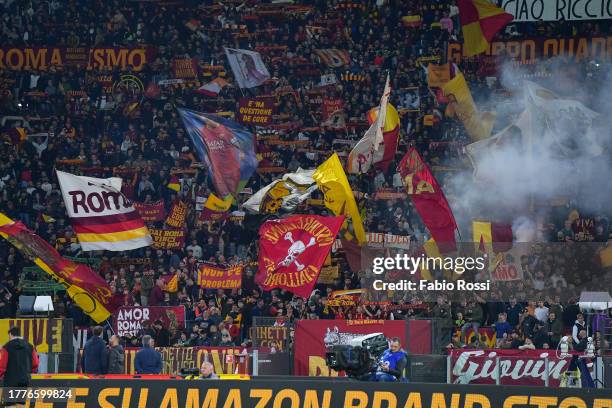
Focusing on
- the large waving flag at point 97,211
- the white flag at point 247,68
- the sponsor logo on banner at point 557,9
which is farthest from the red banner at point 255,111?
the large waving flag at point 97,211

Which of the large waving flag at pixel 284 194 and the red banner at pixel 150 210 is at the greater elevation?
the large waving flag at pixel 284 194

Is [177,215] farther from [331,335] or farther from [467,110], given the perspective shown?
[331,335]

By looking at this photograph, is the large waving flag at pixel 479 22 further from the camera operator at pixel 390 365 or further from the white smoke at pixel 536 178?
the camera operator at pixel 390 365

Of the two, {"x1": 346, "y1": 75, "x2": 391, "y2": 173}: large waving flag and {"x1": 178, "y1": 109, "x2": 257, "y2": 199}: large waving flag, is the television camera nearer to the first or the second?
{"x1": 346, "y1": 75, "x2": 391, "y2": 173}: large waving flag

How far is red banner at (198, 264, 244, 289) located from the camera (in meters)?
24.2

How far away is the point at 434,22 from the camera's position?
104 feet

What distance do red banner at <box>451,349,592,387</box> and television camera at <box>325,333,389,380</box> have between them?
3845 millimetres

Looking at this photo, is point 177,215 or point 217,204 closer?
point 217,204

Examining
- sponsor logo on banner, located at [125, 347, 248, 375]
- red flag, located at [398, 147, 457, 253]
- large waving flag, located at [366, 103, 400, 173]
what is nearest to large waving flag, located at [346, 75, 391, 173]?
large waving flag, located at [366, 103, 400, 173]

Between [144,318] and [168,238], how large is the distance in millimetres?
4993

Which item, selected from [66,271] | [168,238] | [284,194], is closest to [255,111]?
[168,238]

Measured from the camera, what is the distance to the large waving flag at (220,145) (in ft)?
84.6

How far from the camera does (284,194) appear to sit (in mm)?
23109

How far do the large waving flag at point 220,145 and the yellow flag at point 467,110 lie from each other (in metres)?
4.87
